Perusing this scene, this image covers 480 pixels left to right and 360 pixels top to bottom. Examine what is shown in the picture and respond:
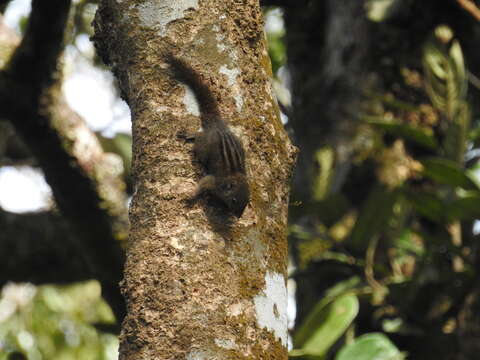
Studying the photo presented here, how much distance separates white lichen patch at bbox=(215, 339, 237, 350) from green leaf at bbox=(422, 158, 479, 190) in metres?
1.98

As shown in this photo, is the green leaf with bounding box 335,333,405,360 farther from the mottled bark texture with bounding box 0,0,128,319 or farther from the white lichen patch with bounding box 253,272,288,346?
the white lichen patch with bounding box 253,272,288,346

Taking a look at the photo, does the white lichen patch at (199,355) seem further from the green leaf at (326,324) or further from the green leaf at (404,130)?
the green leaf at (404,130)

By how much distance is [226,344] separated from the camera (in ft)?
4.15

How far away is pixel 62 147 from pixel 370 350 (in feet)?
5.04

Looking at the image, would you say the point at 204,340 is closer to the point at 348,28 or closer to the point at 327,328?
the point at 327,328

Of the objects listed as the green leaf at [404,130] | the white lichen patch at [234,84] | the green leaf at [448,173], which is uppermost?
the green leaf at [404,130]

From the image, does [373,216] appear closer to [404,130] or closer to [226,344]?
[404,130]

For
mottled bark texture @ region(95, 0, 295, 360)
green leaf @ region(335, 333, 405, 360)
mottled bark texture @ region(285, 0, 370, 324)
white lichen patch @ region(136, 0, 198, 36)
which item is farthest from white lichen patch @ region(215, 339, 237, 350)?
mottled bark texture @ region(285, 0, 370, 324)

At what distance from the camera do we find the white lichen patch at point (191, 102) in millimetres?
1470

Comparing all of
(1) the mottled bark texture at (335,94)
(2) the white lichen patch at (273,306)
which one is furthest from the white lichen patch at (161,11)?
(1) the mottled bark texture at (335,94)

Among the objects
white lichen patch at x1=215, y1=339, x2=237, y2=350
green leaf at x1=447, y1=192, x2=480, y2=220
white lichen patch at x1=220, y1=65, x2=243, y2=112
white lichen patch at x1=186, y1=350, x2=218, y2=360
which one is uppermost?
green leaf at x1=447, y1=192, x2=480, y2=220

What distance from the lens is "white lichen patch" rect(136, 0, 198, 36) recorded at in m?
1.56

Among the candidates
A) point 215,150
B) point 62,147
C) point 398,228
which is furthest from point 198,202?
point 398,228

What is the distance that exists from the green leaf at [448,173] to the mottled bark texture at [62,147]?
1344 mm
